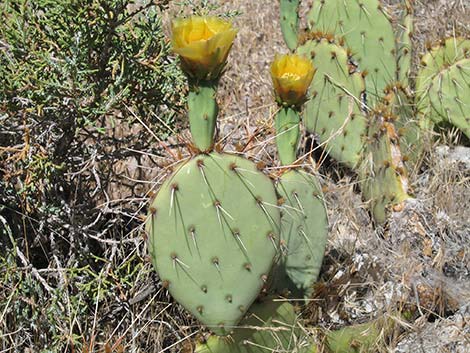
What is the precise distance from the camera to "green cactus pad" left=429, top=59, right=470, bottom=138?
11.8 feet

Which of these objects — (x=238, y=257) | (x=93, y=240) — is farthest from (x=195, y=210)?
(x=93, y=240)

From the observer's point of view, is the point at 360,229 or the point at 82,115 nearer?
the point at 82,115

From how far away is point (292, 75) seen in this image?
7.39 feet

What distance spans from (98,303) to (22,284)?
27cm

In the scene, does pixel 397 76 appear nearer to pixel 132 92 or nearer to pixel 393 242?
pixel 393 242

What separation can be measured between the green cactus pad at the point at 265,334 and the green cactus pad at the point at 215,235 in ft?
0.35

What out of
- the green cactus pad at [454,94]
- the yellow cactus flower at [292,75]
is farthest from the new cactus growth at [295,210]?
the green cactus pad at [454,94]

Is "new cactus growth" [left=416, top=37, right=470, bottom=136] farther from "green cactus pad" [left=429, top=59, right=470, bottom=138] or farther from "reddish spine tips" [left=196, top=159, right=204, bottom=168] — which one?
"reddish spine tips" [left=196, top=159, right=204, bottom=168]

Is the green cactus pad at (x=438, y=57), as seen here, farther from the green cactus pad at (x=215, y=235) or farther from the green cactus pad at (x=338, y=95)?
the green cactus pad at (x=215, y=235)

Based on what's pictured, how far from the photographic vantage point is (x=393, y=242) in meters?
3.10

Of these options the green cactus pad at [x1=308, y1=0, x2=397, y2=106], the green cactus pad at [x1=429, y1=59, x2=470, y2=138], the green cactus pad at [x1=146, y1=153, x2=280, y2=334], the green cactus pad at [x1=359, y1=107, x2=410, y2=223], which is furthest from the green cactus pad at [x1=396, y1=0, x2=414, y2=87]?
the green cactus pad at [x1=146, y1=153, x2=280, y2=334]

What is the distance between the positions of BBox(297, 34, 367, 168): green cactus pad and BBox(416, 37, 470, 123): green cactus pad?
38cm

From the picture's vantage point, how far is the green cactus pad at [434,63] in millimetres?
3715

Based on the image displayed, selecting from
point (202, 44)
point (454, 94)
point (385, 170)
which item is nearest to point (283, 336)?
point (202, 44)
